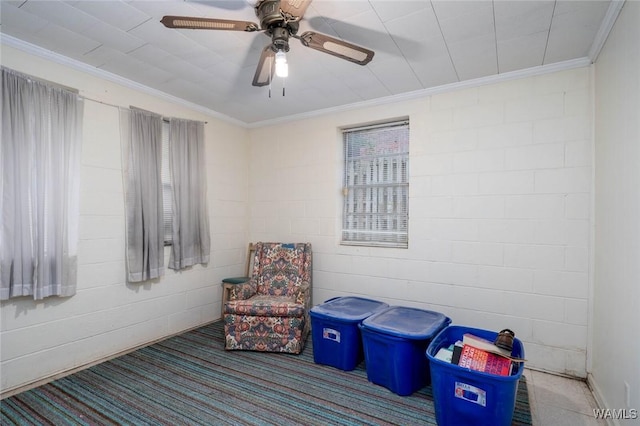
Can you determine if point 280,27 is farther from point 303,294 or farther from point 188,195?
point 303,294

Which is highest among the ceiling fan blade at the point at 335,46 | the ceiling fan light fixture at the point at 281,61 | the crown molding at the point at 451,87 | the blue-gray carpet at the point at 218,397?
the crown molding at the point at 451,87

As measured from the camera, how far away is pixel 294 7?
163cm

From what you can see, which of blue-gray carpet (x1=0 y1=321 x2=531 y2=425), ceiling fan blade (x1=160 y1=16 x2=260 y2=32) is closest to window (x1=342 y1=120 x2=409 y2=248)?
blue-gray carpet (x1=0 y1=321 x2=531 y2=425)

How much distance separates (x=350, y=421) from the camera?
77.3 inches

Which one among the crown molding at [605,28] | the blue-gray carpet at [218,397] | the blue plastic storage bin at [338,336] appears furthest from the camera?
the blue plastic storage bin at [338,336]

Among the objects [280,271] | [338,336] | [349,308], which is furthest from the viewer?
[280,271]

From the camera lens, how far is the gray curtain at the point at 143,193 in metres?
2.89

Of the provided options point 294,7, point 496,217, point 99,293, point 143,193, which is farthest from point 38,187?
point 496,217

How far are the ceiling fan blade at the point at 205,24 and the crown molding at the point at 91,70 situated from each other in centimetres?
153

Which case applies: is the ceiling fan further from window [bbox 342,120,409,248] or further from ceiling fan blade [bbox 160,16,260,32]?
window [bbox 342,120,409,248]

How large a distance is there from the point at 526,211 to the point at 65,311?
3.78 m

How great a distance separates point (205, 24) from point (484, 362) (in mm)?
2361

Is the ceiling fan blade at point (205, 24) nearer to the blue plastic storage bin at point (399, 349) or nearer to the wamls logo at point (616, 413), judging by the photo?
the blue plastic storage bin at point (399, 349)

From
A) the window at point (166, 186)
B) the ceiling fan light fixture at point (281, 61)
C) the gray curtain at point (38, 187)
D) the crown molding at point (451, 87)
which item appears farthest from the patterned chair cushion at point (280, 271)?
the ceiling fan light fixture at point (281, 61)
